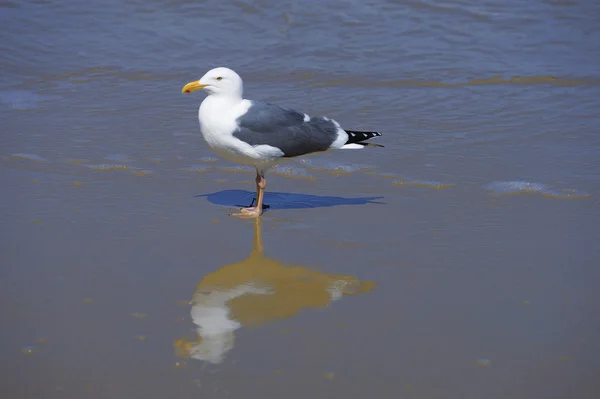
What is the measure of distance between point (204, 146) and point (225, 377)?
13.5 feet

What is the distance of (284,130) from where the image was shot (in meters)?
6.20

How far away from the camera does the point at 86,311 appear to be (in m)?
4.31

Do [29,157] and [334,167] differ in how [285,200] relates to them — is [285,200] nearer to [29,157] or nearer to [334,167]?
[334,167]

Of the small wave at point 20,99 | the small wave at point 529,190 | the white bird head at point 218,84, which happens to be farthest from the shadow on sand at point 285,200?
the small wave at point 20,99

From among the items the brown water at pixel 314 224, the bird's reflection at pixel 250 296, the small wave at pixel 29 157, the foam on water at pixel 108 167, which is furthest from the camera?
the small wave at pixel 29 157

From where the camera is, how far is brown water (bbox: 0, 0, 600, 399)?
12.6 ft

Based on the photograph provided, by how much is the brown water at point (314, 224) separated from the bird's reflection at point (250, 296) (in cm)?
2

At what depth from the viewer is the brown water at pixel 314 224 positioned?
385cm

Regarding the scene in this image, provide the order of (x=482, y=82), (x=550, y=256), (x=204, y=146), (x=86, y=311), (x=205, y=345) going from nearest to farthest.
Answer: (x=205, y=345)
(x=86, y=311)
(x=550, y=256)
(x=204, y=146)
(x=482, y=82)

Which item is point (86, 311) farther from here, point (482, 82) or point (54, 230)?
point (482, 82)

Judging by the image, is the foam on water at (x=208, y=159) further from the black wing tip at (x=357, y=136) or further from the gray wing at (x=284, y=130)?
the black wing tip at (x=357, y=136)

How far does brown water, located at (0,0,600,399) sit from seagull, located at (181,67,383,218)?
383mm

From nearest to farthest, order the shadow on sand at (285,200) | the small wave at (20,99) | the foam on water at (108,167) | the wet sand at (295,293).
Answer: the wet sand at (295,293), the shadow on sand at (285,200), the foam on water at (108,167), the small wave at (20,99)

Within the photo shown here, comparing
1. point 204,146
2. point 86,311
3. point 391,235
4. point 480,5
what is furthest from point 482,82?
point 86,311
